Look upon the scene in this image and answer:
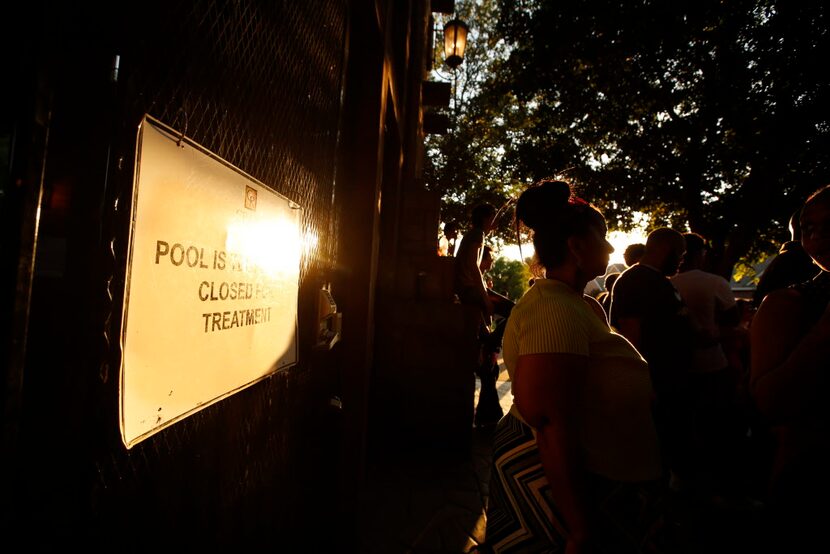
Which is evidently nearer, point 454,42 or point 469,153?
point 454,42

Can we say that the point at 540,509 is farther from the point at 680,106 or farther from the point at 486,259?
the point at 680,106

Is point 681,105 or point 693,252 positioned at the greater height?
point 681,105

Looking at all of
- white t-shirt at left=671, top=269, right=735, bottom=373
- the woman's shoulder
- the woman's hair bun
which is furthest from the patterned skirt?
white t-shirt at left=671, top=269, right=735, bottom=373

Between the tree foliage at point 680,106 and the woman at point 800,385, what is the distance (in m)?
11.2

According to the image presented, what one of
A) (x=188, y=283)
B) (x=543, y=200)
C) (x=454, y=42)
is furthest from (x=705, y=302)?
(x=454, y=42)

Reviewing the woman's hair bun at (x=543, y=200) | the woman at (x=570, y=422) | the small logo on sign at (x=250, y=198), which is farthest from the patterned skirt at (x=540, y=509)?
the small logo on sign at (x=250, y=198)

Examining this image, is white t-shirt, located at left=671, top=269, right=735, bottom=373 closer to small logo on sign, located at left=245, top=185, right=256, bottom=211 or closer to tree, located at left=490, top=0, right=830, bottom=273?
Result: small logo on sign, located at left=245, top=185, right=256, bottom=211

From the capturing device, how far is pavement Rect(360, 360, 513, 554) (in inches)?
113

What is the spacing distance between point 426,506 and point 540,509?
2.10 metres

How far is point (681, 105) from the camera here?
1248cm

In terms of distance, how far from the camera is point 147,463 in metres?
0.87

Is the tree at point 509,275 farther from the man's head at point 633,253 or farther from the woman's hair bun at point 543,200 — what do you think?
the woman's hair bun at point 543,200

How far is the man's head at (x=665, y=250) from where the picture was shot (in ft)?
10.5

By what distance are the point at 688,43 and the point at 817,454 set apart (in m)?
12.7
